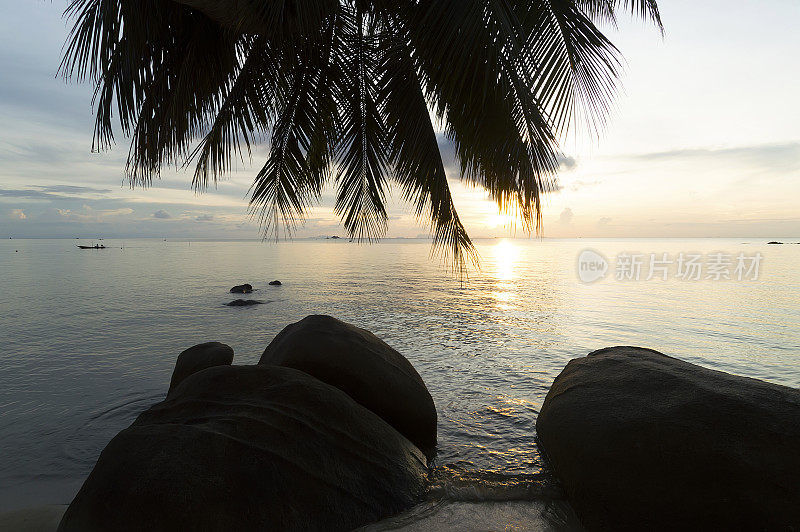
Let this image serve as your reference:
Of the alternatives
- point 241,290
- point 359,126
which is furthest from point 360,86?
point 241,290

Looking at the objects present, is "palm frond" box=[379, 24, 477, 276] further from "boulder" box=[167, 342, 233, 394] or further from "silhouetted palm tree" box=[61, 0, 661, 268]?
"boulder" box=[167, 342, 233, 394]

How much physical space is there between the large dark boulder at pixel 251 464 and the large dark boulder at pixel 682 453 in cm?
128

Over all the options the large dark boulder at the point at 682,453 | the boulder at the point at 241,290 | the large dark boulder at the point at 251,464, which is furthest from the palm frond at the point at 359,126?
the boulder at the point at 241,290

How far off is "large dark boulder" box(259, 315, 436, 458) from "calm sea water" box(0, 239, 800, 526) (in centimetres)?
41

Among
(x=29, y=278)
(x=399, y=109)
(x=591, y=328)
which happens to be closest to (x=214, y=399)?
(x=399, y=109)

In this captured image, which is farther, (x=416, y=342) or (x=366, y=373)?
(x=416, y=342)

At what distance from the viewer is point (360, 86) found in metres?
7.25

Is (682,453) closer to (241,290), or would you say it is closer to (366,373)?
(366,373)

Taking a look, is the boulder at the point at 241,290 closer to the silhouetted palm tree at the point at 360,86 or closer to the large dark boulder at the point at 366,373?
the silhouetted palm tree at the point at 360,86

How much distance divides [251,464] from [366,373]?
65.8 inches

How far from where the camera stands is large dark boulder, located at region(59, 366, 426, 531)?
88.7 inches

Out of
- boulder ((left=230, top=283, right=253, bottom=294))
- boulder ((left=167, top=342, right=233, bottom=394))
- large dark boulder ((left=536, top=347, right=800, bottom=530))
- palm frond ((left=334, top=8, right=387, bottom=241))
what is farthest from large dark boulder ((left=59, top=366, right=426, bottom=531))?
boulder ((left=230, top=283, right=253, bottom=294))

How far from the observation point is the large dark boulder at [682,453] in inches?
97.5

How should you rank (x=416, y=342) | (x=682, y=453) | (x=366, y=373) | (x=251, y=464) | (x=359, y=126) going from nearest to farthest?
(x=251, y=464) → (x=682, y=453) → (x=366, y=373) → (x=359, y=126) → (x=416, y=342)
